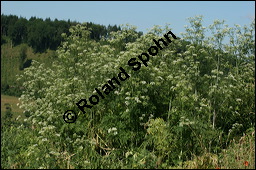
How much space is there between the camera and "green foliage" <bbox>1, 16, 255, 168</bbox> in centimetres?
823

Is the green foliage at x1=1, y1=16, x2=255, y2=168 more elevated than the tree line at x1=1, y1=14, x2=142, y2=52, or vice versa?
the tree line at x1=1, y1=14, x2=142, y2=52

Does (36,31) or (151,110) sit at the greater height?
(36,31)

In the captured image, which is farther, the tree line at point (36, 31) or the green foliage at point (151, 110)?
the tree line at point (36, 31)

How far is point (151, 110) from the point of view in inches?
359

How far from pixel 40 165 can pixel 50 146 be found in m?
1.60

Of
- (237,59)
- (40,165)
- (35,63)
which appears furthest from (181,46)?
(40,165)

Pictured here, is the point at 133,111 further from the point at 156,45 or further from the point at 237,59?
the point at 237,59

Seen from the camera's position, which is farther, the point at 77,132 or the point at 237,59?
the point at 237,59

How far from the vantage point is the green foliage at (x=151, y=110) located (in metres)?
8.23

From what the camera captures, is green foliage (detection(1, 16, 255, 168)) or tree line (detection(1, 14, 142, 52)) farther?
tree line (detection(1, 14, 142, 52))

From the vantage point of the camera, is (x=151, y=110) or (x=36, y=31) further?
(x=36, y=31)

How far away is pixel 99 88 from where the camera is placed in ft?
29.9

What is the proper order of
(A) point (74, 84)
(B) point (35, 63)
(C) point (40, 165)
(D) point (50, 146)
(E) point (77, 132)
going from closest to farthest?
(C) point (40, 165), (D) point (50, 146), (E) point (77, 132), (A) point (74, 84), (B) point (35, 63)

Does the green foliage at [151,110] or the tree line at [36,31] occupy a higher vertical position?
the tree line at [36,31]
